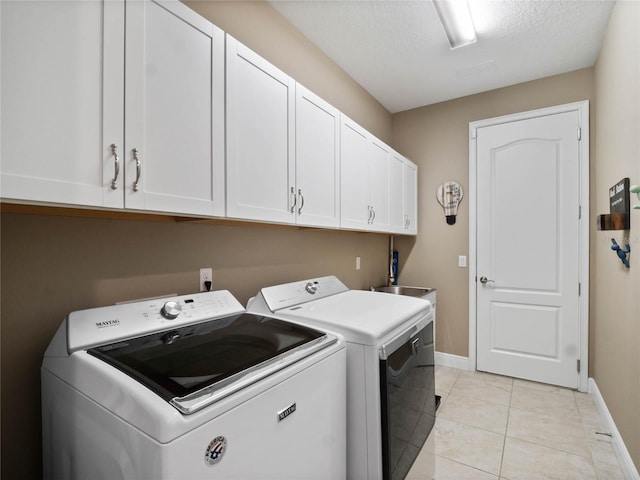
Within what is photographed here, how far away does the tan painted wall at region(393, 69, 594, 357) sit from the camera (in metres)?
3.27

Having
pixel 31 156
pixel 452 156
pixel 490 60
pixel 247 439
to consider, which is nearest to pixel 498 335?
pixel 452 156

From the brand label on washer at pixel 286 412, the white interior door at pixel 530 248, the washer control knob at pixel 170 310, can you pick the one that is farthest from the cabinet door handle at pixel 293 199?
the white interior door at pixel 530 248

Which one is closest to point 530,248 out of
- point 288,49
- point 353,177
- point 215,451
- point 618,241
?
point 618,241

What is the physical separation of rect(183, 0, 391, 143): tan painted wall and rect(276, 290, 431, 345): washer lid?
1.54 m

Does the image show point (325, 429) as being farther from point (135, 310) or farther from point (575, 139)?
point (575, 139)

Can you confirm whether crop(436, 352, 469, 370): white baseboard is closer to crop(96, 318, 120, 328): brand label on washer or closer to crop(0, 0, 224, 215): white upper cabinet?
crop(0, 0, 224, 215): white upper cabinet

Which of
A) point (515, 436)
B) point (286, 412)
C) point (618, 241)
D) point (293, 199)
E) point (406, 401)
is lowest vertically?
point (515, 436)

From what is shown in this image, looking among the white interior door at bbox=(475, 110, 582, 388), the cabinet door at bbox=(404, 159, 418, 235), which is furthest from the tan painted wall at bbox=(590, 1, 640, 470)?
the cabinet door at bbox=(404, 159, 418, 235)

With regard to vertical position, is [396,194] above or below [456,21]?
below

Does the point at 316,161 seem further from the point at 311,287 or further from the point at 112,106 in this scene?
the point at 112,106

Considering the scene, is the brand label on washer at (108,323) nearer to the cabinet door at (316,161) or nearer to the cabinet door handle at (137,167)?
the cabinet door handle at (137,167)

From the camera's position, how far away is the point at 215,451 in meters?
0.79

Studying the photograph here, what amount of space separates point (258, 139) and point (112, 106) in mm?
619

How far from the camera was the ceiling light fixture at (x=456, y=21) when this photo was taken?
6.42ft
